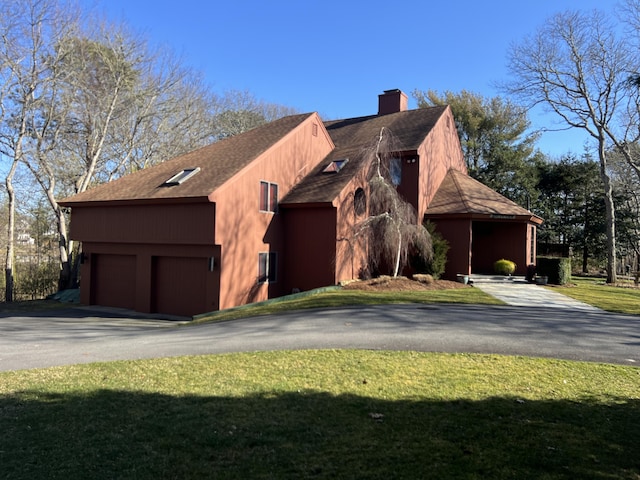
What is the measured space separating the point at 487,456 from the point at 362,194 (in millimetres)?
15346

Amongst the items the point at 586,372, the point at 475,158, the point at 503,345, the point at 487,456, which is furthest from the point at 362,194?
the point at 475,158

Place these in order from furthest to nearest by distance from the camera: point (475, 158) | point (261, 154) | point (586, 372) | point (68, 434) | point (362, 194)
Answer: point (475, 158) → point (362, 194) → point (261, 154) → point (586, 372) → point (68, 434)

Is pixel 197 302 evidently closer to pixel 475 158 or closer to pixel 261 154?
pixel 261 154

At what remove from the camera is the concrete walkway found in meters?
13.0

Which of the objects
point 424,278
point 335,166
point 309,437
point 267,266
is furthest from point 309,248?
point 309,437

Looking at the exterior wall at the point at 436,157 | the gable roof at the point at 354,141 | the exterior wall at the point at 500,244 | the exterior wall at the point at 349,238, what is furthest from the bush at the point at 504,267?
the gable roof at the point at 354,141

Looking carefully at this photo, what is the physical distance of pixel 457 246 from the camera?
18.9m

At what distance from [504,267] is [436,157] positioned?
616 centimetres

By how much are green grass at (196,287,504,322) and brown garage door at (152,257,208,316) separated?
1897mm

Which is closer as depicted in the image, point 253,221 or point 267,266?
point 253,221

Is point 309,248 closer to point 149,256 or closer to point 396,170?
point 396,170

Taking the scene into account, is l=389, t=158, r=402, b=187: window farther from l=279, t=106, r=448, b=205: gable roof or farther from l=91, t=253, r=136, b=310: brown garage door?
l=91, t=253, r=136, b=310: brown garage door

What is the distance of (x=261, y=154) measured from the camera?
17000 millimetres

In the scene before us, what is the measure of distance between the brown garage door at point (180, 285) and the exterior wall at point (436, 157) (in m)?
9.62
